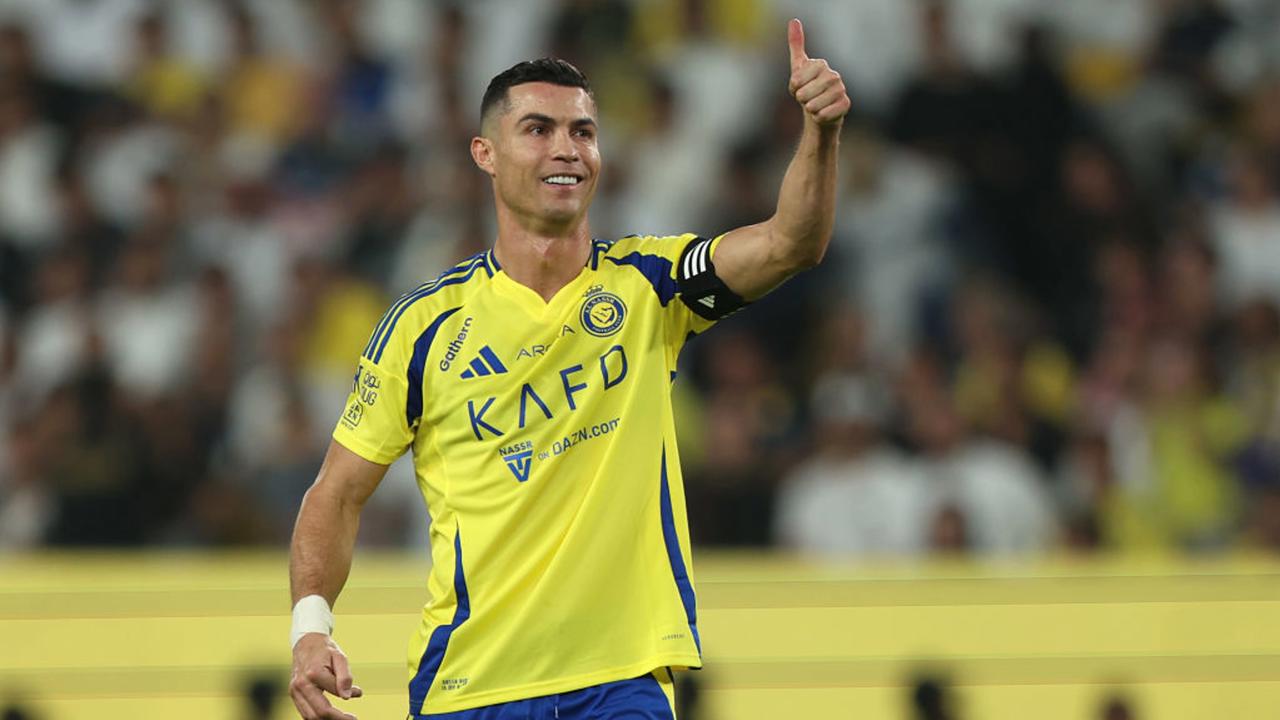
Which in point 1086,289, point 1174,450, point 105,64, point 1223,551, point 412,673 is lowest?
point 412,673

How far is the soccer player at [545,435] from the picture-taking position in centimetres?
466

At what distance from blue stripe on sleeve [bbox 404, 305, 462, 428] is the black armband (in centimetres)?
60

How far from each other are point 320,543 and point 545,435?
641 mm

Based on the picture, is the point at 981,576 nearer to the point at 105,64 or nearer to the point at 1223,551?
the point at 1223,551

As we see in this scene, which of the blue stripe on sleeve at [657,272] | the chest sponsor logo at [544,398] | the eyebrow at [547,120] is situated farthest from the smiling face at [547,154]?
the chest sponsor logo at [544,398]

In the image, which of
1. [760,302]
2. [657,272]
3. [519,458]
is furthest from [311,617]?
[760,302]

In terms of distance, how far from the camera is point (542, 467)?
15.5 ft

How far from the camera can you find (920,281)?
395 inches

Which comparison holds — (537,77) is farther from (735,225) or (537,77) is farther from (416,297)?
(735,225)

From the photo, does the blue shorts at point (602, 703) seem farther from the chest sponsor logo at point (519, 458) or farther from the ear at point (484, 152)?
the ear at point (484, 152)

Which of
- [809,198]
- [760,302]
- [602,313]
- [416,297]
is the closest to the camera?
[809,198]

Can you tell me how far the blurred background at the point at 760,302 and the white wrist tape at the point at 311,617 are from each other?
72.0 inches

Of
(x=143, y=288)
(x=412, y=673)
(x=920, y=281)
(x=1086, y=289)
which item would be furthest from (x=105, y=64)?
(x=412, y=673)

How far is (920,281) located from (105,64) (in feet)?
16.2
